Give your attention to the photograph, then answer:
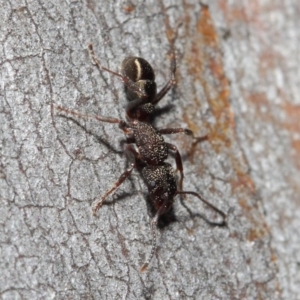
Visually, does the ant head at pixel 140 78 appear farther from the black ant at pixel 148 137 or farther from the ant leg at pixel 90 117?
the ant leg at pixel 90 117

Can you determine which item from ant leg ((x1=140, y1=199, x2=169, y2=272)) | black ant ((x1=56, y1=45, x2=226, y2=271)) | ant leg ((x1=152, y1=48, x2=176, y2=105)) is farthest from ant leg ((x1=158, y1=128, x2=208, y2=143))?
ant leg ((x1=140, y1=199, x2=169, y2=272))

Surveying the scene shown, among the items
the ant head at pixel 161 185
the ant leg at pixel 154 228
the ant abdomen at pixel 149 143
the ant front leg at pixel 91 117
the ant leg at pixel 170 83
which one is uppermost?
the ant leg at pixel 170 83

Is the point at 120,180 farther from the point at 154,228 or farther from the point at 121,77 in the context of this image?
the point at 121,77

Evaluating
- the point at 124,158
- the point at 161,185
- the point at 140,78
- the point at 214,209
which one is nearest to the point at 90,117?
the point at 124,158

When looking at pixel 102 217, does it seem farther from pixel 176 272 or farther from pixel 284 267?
pixel 284 267

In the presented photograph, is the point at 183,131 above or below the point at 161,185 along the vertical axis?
above

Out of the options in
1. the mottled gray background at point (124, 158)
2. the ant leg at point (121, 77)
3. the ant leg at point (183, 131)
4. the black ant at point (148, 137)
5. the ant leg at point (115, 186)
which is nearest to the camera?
the mottled gray background at point (124, 158)

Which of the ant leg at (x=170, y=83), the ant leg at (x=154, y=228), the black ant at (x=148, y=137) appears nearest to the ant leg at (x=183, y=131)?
the black ant at (x=148, y=137)
